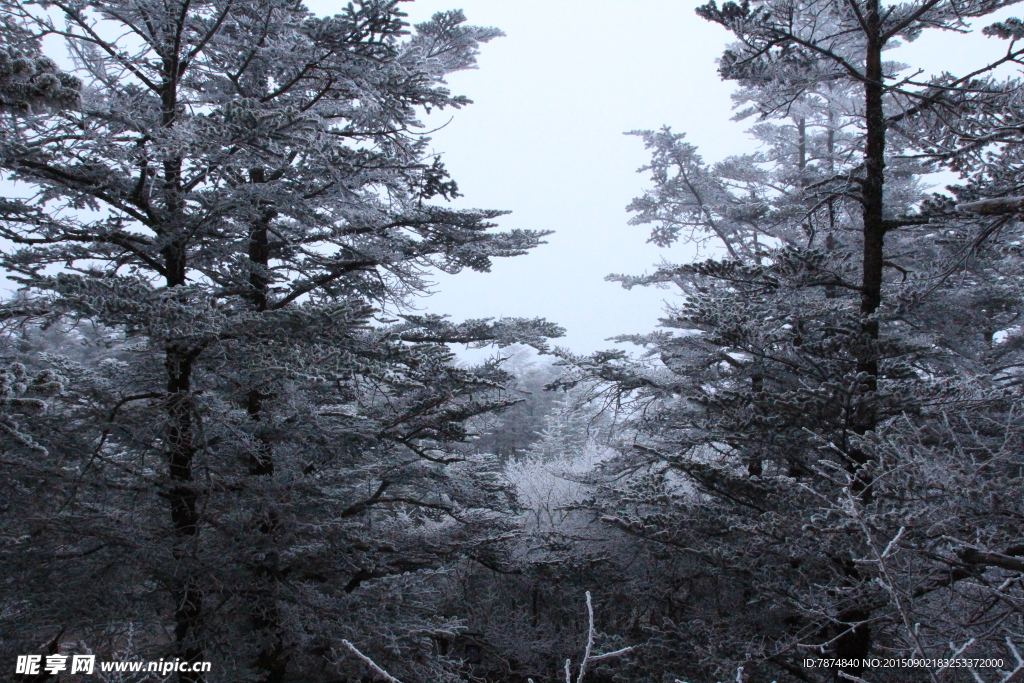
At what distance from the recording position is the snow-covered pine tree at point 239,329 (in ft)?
15.5

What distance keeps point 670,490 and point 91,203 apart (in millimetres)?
6951

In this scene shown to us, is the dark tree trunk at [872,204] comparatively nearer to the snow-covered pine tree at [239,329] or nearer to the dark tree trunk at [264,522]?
the snow-covered pine tree at [239,329]

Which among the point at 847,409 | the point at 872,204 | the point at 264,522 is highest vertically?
the point at 872,204

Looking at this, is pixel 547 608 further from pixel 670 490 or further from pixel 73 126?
pixel 73 126

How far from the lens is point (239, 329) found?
4723 millimetres

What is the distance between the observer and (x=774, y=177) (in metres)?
11.8

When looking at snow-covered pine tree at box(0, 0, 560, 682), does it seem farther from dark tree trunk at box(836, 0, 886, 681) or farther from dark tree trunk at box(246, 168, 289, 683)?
dark tree trunk at box(836, 0, 886, 681)

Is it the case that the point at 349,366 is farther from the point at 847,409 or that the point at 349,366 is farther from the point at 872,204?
the point at 872,204

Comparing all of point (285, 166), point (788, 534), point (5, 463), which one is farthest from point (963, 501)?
point (5, 463)

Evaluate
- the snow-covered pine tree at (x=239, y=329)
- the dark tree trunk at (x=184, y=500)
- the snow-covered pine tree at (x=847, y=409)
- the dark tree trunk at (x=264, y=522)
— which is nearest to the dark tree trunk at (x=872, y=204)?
the snow-covered pine tree at (x=847, y=409)

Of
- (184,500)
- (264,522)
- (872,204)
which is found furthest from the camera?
(184,500)

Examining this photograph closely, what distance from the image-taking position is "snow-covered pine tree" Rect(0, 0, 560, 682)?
15.5 ft

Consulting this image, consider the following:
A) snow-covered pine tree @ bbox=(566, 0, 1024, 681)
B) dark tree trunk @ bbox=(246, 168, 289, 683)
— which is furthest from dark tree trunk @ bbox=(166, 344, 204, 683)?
snow-covered pine tree @ bbox=(566, 0, 1024, 681)

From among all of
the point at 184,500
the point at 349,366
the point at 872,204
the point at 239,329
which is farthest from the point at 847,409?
the point at 184,500
